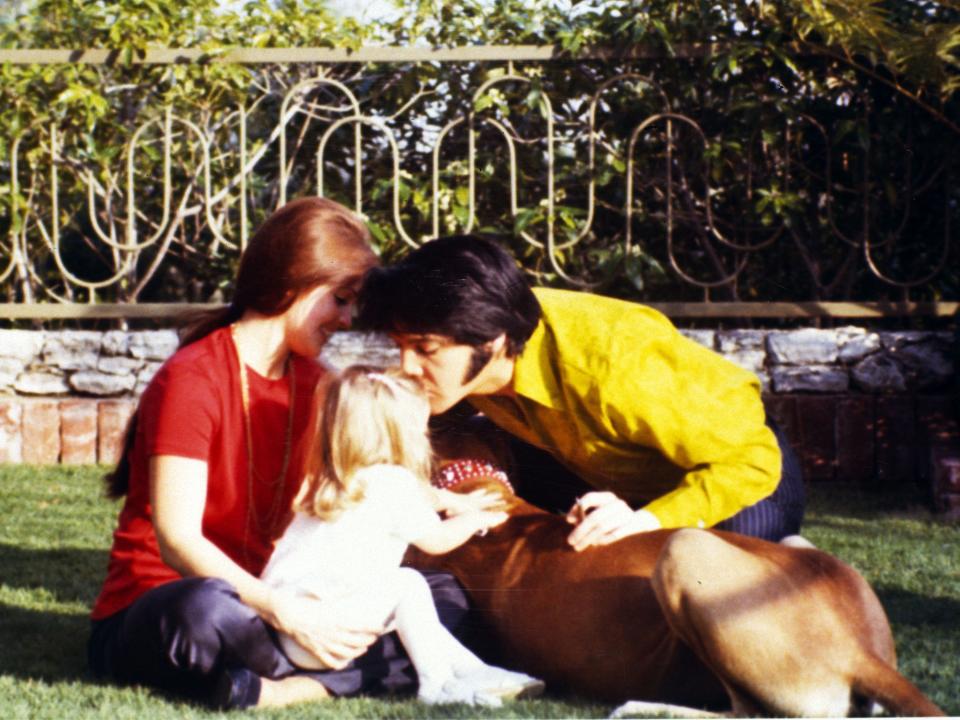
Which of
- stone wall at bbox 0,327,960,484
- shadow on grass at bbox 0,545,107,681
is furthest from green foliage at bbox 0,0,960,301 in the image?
shadow on grass at bbox 0,545,107,681

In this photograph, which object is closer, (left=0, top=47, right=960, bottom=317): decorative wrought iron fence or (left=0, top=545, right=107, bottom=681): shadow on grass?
(left=0, top=545, right=107, bottom=681): shadow on grass

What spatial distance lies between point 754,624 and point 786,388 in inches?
130

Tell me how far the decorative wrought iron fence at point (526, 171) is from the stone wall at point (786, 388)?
0.19m

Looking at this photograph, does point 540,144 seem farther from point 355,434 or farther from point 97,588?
point 355,434

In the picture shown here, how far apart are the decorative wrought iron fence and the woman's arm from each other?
3.21 meters

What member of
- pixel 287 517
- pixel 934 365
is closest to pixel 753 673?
pixel 287 517

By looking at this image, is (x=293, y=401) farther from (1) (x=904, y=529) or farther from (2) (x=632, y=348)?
(1) (x=904, y=529)

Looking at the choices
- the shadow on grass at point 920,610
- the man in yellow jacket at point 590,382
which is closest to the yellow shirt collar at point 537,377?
the man in yellow jacket at point 590,382

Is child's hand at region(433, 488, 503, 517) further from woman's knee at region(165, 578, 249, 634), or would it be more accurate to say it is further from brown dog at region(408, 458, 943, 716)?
woman's knee at region(165, 578, 249, 634)

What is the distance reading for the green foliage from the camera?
606 centimetres

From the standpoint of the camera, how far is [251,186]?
21.5 ft

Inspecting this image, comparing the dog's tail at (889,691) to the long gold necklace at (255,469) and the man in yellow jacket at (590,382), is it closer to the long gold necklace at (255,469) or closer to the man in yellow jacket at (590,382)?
the man in yellow jacket at (590,382)

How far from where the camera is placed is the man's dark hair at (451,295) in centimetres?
314

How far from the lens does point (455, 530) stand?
10.5 feet
